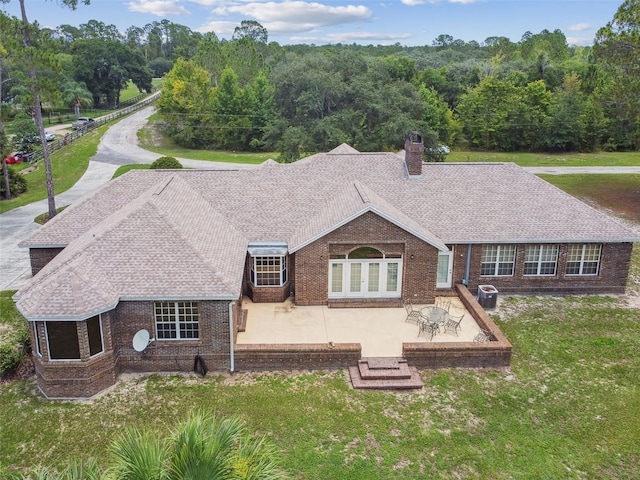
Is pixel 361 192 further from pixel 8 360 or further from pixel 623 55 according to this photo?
pixel 623 55

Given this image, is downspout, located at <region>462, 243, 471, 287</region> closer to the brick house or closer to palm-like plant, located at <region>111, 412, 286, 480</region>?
the brick house

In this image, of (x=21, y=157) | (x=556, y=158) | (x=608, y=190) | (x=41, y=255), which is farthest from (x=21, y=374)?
(x=556, y=158)

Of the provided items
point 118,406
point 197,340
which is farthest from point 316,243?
point 118,406

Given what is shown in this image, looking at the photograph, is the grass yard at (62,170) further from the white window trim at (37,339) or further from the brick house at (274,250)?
the white window trim at (37,339)

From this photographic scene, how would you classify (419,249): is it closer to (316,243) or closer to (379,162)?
(316,243)

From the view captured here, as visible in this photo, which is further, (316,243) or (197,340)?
(316,243)

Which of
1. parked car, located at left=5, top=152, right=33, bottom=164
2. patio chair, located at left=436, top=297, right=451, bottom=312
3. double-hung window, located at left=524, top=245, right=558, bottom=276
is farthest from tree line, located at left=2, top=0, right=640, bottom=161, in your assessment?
patio chair, located at left=436, top=297, right=451, bottom=312

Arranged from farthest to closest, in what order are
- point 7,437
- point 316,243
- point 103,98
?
point 103,98, point 316,243, point 7,437

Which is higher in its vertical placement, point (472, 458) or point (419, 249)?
point (419, 249)
